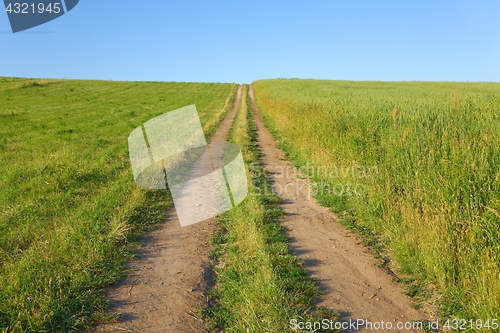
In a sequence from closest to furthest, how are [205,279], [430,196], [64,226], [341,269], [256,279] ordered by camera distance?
[256,279]
[205,279]
[341,269]
[430,196]
[64,226]

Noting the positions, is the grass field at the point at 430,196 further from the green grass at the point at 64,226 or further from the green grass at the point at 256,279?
the green grass at the point at 64,226

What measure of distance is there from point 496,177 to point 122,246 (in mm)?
4695

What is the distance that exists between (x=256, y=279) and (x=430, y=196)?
110 inches

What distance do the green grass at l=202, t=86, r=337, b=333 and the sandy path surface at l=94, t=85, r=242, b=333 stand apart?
0.62 ft

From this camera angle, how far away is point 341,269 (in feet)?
17.0

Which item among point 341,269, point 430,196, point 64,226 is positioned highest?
point 430,196

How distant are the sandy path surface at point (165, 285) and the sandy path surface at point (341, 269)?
51.3 inches

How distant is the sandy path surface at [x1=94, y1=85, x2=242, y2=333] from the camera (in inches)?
156

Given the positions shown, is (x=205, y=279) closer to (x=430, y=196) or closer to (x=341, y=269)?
(x=341, y=269)

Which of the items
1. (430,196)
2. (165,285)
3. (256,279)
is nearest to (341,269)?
(256,279)

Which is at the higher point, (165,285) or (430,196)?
(430,196)

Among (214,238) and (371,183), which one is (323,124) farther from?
(214,238)

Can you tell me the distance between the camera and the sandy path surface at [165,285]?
3.95 metres

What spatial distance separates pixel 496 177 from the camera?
464 centimetres
